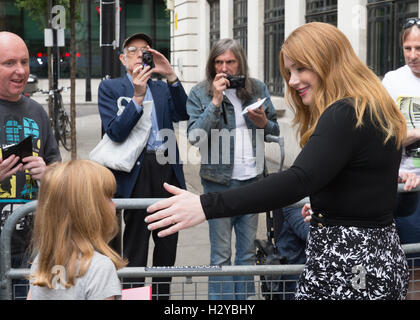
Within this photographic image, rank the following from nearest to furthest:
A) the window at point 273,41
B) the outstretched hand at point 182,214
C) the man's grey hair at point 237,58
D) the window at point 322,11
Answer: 1. the outstretched hand at point 182,214
2. the man's grey hair at point 237,58
3. the window at point 322,11
4. the window at point 273,41

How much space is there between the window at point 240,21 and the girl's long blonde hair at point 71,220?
43.5ft

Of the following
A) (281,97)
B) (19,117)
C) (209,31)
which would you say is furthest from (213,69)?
(209,31)

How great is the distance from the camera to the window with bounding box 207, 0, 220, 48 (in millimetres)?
18562

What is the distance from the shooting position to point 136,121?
4402mm

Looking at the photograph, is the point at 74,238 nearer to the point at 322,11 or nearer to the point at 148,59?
the point at 148,59

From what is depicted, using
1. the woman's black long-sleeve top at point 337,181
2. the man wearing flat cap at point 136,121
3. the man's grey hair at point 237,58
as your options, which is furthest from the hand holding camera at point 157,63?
the woman's black long-sleeve top at point 337,181

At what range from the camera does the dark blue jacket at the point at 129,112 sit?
4.38m

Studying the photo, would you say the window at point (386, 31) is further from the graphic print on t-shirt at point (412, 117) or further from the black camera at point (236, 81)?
the graphic print on t-shirt at point (412, 117)

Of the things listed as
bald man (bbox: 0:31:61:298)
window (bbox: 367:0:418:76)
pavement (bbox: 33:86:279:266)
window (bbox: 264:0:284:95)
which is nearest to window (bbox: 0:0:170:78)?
pavement (bbox: 33:86:279:266)

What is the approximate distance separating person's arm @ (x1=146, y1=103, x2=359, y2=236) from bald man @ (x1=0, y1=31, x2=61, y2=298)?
149cm

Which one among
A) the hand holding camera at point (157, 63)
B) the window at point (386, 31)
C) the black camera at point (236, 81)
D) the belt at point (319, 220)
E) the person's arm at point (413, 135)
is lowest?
the belt at point (319, 220)

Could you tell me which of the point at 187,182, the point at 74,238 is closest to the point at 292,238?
the point at 74,238

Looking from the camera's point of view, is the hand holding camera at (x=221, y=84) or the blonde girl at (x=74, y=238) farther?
the hand holding camera at (x=221, y=84)

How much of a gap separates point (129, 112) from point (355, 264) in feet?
7.65
